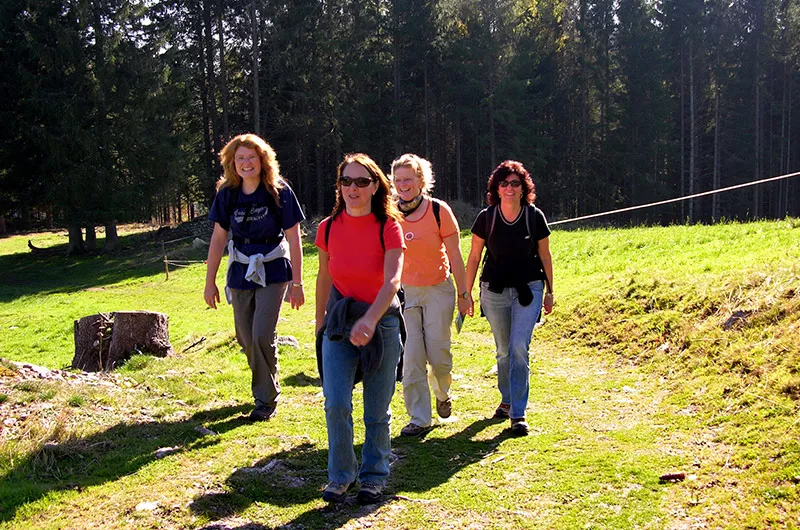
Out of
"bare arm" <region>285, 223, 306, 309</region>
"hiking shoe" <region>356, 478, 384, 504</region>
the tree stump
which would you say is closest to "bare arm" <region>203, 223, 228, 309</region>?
"bare arm" <region>285, 223, 306, 309</region>

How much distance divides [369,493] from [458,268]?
203 centimetres

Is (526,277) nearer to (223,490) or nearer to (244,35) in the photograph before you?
(223,490)

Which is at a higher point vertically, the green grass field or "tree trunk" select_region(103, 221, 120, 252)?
"tree trunk" select_region(103, 221, 120, 252)

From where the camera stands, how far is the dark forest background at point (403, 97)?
29.3m

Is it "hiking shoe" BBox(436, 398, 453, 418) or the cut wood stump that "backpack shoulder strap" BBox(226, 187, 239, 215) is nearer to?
"hiking shoe" BBox(436, 398, 453, 418)

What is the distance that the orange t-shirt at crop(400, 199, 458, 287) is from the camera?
5176mm

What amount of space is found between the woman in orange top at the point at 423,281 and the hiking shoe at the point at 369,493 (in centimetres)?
136

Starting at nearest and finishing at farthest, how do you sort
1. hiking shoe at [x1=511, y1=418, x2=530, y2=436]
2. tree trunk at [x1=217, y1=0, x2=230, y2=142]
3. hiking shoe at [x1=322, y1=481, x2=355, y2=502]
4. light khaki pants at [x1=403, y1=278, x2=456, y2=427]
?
hiking shoe at [x1=322, y1=481, x2=355, y2=502]
hiking shoe at [x1=511, y1=418, x2=530, y2=436]
light khaki pants at [x1=403, y1=278, x2=456, y2=427]
tree trunk at [x1=217, y1=0, x2=230, y2=142]

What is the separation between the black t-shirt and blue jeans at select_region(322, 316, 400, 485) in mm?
1604

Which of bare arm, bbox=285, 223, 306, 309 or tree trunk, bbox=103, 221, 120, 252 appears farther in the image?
tree trunk, bbox=103, 221, 120, 252

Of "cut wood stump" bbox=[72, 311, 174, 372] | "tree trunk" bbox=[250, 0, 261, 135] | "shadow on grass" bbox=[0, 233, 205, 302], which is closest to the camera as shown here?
"cut wood stump" bbox=[72, 311, 174, 372]

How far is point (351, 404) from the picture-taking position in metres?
3.71

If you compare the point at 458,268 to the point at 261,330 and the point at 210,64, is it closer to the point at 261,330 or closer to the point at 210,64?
the point at 261,330

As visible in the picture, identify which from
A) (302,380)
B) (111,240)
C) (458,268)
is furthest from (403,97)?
(458,268)
